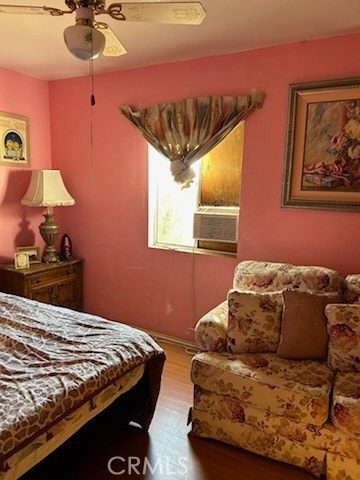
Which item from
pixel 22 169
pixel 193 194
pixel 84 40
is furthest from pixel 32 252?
pixel 84 40

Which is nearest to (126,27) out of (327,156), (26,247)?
(327,156)

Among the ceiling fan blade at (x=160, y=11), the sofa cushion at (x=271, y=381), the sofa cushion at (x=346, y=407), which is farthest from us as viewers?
the sofa cushion at (x=271, y=381)

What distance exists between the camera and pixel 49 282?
3299 mm

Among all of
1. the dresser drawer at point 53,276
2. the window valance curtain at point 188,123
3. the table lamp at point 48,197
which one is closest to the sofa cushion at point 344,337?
the window valance curtain at point 188,123

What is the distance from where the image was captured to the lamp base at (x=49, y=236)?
3402 mm

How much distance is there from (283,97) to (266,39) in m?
0.40

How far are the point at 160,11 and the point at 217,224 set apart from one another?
1730 millimetres

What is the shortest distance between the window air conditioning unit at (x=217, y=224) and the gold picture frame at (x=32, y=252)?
1.56 metres

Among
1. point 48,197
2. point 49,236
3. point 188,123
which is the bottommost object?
point 49,236

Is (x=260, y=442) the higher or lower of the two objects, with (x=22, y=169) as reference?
lower

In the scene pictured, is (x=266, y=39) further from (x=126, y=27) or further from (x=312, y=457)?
(x=312, y=457)

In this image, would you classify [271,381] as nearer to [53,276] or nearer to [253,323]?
[253,323]

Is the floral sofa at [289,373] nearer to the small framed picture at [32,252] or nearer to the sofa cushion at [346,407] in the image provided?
the sofa cushion at [346,407]

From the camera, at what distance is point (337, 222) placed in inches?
98.3
